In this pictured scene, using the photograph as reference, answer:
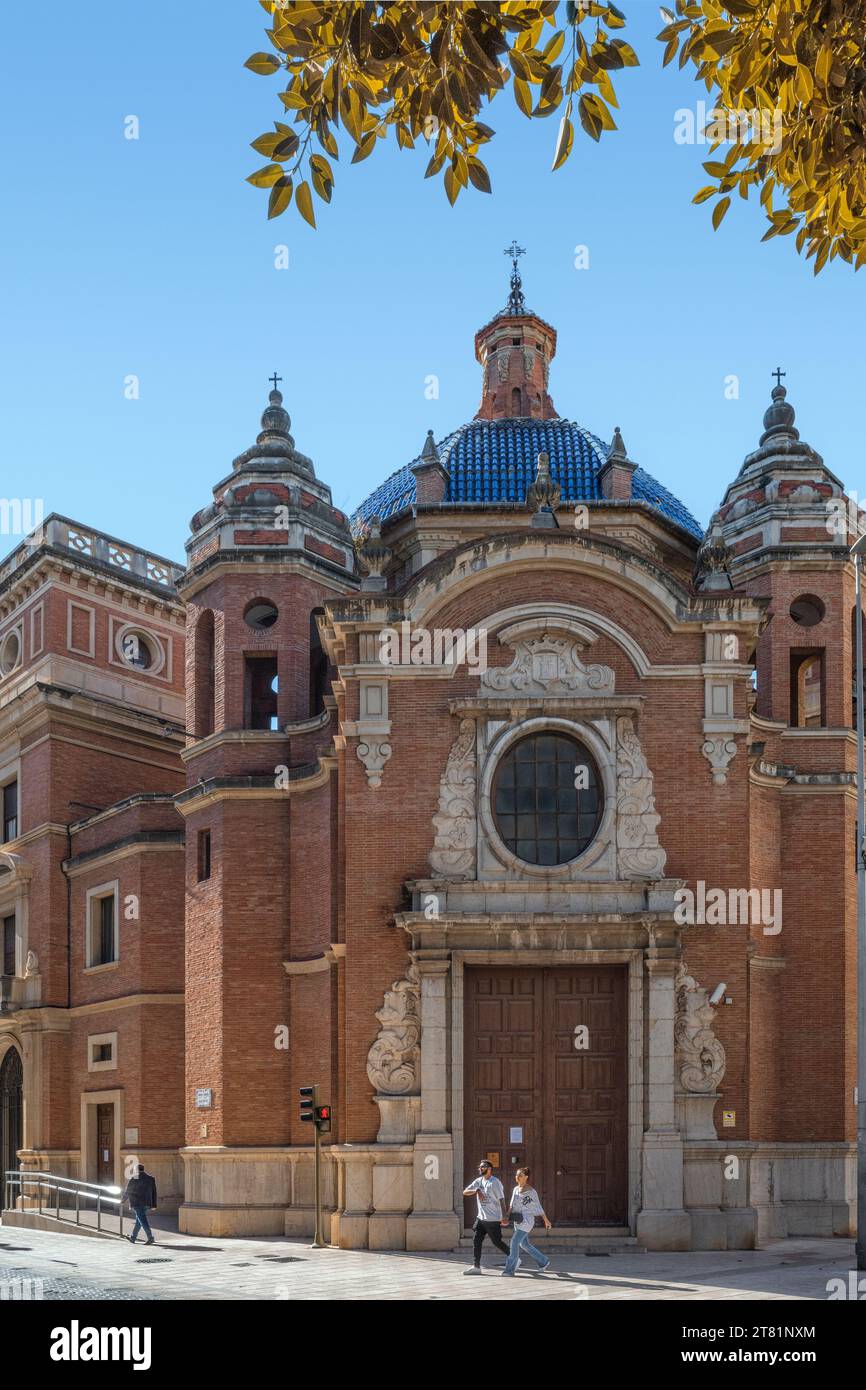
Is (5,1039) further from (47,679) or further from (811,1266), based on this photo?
(811,1266)

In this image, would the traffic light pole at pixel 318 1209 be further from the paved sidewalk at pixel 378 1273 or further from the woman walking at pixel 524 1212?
the woman walking at pixel 524 1212

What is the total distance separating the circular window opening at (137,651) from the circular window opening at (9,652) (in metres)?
2.46

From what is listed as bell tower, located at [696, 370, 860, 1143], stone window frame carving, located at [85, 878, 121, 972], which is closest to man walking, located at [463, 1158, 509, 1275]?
bell tower, located at [696, 370, 860, 1143]

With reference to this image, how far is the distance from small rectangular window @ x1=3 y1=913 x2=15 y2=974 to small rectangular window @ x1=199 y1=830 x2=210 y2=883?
9.42 meters

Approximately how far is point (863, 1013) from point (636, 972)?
383 centimetres

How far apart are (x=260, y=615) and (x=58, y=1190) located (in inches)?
446

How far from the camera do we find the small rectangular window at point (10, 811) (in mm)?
38625

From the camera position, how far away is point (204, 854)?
30766 mm

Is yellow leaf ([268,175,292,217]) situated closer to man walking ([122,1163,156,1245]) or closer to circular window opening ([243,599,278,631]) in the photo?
man walking ([122,1163,156,1245])

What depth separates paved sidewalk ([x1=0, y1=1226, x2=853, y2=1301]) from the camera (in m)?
19.7

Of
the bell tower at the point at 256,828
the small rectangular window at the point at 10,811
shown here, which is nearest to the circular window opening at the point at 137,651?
the small rectangular window at the point at 10,811

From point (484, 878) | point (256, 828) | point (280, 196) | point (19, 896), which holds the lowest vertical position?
point (19, 896)

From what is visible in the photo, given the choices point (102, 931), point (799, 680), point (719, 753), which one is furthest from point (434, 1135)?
point (799, 680)

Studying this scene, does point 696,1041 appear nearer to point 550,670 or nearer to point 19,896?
point 550,670
